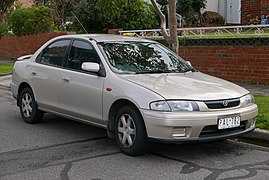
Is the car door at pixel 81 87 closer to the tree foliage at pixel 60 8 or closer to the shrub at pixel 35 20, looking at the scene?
the shrub at pixel 35 20

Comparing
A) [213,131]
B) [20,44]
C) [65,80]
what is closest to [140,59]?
[65,80]

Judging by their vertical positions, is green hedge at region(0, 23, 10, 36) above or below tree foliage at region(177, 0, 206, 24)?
below

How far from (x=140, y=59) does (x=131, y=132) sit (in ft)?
4.52

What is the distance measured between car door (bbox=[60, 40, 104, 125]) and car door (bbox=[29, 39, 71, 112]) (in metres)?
0.18

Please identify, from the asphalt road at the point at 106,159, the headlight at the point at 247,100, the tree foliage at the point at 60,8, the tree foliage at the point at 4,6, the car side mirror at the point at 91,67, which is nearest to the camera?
the asphalt road at the point at 106,159

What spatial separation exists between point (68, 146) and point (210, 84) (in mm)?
2214

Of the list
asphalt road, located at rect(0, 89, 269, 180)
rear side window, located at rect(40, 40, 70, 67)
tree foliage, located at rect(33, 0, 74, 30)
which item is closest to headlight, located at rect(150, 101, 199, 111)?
asphalt road, located at rect(0, 89, 269, 180)

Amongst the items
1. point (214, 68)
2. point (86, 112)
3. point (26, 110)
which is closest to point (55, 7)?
point (214, 68)

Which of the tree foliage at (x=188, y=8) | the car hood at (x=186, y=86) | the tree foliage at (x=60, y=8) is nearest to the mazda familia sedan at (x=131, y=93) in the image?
the car hood at (x=186, y=86)

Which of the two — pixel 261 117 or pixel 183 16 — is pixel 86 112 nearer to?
pixel 261 117

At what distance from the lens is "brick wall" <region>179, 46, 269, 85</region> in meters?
10.8

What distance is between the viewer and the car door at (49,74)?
23.3 feet

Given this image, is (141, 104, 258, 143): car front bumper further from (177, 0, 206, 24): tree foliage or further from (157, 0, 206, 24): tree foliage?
(177, 0, 206, 24): tree foliage

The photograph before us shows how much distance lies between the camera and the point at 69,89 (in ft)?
22.1
